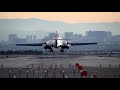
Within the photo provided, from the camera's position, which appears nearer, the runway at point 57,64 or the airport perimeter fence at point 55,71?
the airport perimeter fence at point 55,71

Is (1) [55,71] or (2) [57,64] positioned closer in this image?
(1) [55,71]

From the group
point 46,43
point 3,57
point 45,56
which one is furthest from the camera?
point 45,56

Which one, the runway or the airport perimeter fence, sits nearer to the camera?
the airport perimeter fence

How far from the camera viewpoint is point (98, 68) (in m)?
15.1

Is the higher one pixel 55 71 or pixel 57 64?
pixel 57 64
